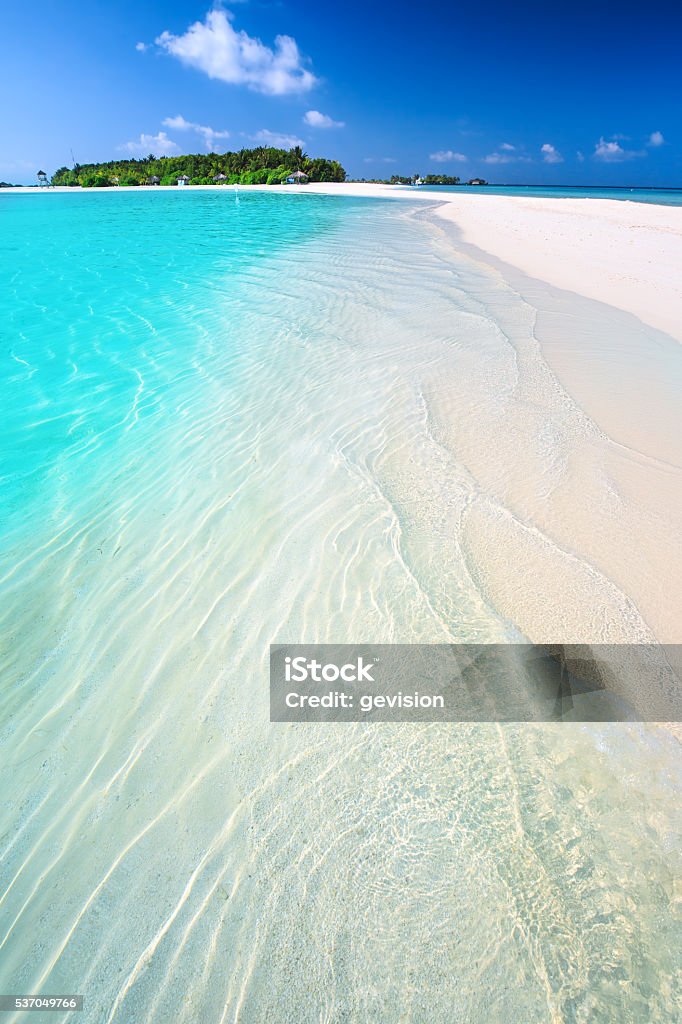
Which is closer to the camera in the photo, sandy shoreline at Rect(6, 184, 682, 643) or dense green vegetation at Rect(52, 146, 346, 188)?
sandy shoreline at Rect(6, 184, 682, 643)

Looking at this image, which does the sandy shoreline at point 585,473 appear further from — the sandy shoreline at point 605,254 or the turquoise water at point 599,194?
the turquoise water at point 599,194

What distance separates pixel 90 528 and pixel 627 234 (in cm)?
2045

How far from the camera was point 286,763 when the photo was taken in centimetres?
229

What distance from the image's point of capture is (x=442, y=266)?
13180mm

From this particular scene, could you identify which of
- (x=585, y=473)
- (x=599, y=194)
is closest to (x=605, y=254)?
(x=585, y=473)

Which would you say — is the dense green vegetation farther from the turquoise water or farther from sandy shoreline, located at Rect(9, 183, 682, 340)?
sandy shoreline, located at Rect(9, 183, 682, 340)

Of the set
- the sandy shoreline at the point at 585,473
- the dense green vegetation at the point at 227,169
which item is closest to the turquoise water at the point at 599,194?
the dense green vegetation at the point at 227,169

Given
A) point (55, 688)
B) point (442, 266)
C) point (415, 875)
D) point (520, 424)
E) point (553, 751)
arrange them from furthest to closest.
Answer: point (442, 266) < point (520, 424) < point (55, 688) < point (553, 751) < point (415, 875)

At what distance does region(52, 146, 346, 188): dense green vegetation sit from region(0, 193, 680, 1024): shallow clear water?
104450mm

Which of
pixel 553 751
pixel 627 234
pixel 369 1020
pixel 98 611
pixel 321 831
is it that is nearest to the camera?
pixel 369 1020

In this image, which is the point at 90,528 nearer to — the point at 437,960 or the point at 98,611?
the point at 98,611

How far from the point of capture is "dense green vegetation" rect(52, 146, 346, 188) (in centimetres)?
9219

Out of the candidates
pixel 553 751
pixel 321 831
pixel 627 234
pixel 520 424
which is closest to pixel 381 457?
pixel 520 424

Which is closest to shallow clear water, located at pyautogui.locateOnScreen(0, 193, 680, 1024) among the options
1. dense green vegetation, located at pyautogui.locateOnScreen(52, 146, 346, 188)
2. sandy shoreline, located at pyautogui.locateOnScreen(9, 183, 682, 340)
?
sandy shoreline, located at pyautogui.locateOnScreen(9, 183, 682, 340)
